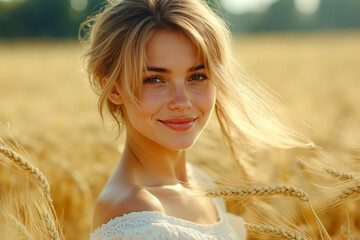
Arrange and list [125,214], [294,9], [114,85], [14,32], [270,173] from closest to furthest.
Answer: [125,214] → [114,85] → [270,173] → [14,32] → [294,9]

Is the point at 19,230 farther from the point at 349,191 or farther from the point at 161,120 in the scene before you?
the point at 349,191

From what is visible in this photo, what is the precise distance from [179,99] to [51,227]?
0.54m

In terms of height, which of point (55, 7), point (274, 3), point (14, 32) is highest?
point (274, 3)

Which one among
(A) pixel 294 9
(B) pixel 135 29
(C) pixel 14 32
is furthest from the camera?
(A) pixel 294 9

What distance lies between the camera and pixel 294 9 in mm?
48469

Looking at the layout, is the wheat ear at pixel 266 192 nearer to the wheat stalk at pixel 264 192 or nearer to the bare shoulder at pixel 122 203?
the wheat stalk at pixel 264 192

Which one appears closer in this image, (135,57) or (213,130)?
(135,57)

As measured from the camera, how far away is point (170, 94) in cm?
139

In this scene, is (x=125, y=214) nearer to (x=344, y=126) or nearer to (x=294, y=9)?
(x=344, y=126)

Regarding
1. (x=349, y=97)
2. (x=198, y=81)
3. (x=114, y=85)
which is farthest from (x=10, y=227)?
(x=349, y=97)

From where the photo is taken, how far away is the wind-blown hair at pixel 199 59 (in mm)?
1409

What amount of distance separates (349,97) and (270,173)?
3191mm

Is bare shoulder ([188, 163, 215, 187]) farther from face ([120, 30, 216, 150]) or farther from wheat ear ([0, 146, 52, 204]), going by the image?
wheat ear ([0, 146, 52, 204])

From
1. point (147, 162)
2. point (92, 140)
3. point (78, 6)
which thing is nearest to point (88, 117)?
point (92, 140)
